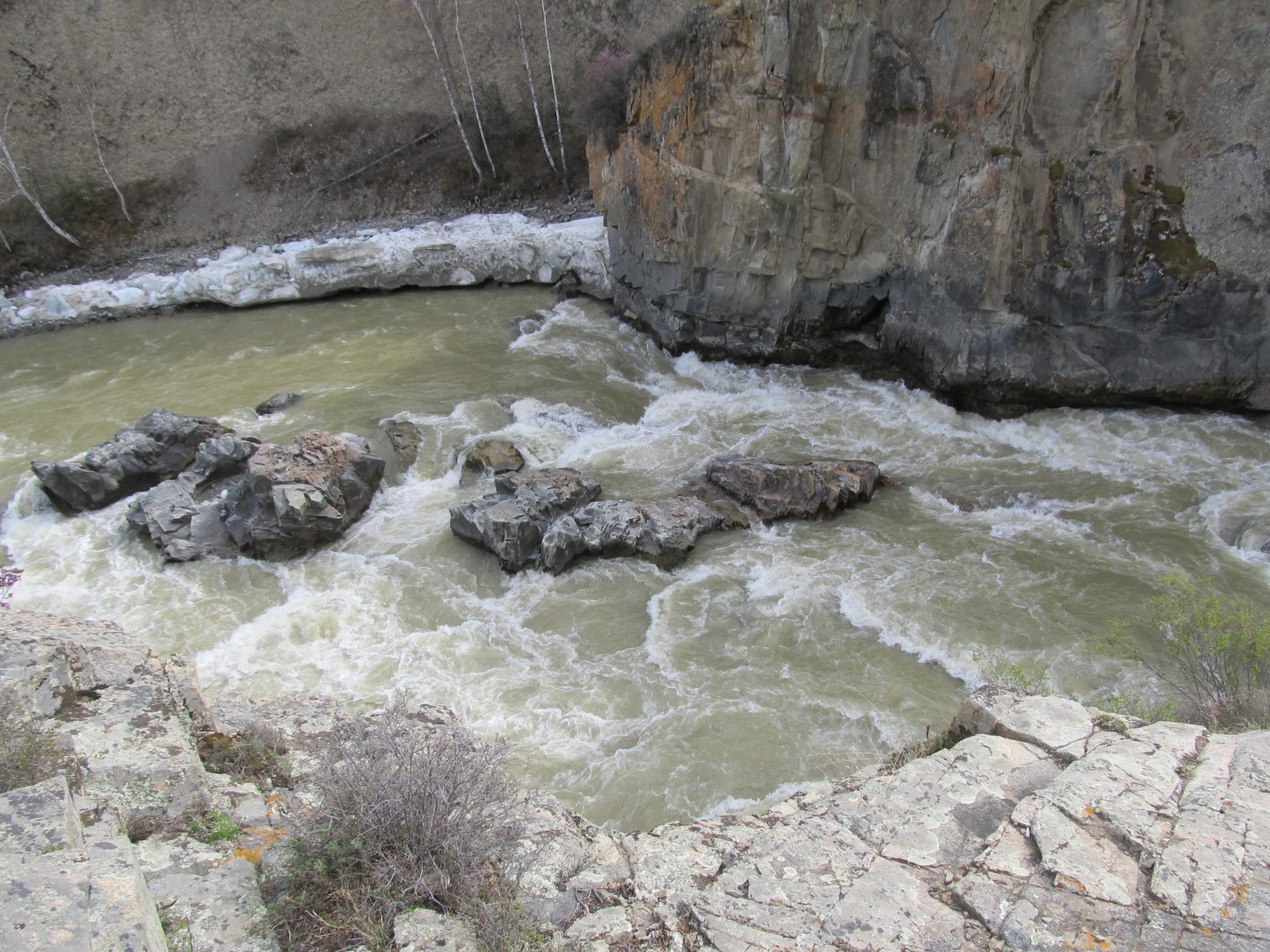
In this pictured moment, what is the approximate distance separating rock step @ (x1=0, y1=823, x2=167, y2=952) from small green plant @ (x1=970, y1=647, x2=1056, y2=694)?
638cm

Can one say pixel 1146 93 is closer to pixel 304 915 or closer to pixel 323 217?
pixel 304 915

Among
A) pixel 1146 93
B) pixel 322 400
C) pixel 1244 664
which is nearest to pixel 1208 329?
pixel 1146 93

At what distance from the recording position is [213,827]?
432cm

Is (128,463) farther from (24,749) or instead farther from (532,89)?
(532,89)

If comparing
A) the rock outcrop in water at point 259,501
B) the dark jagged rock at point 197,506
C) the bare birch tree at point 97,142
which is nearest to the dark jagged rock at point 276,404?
the dark jagged rock at point 197,506

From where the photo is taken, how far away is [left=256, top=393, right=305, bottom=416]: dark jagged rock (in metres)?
14.0

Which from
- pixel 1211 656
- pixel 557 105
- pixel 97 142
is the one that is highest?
pixel 97 142

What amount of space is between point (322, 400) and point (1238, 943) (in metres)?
14.3

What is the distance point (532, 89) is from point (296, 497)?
17.9 metres

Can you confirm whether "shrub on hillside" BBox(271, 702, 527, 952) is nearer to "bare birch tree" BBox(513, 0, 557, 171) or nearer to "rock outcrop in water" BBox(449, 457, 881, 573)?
"rock outcrop in water" BBox(449, 457, 881, 573)

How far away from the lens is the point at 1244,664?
6.40m

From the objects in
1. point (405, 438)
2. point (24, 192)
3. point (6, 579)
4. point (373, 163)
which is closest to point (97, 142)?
point (24, 192)

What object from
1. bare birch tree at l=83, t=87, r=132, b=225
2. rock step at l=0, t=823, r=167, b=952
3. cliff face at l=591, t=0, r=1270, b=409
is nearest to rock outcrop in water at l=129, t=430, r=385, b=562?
cliff face at l=591, t=0, r=1270, b=409

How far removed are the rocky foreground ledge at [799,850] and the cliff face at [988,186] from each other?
8964mm
